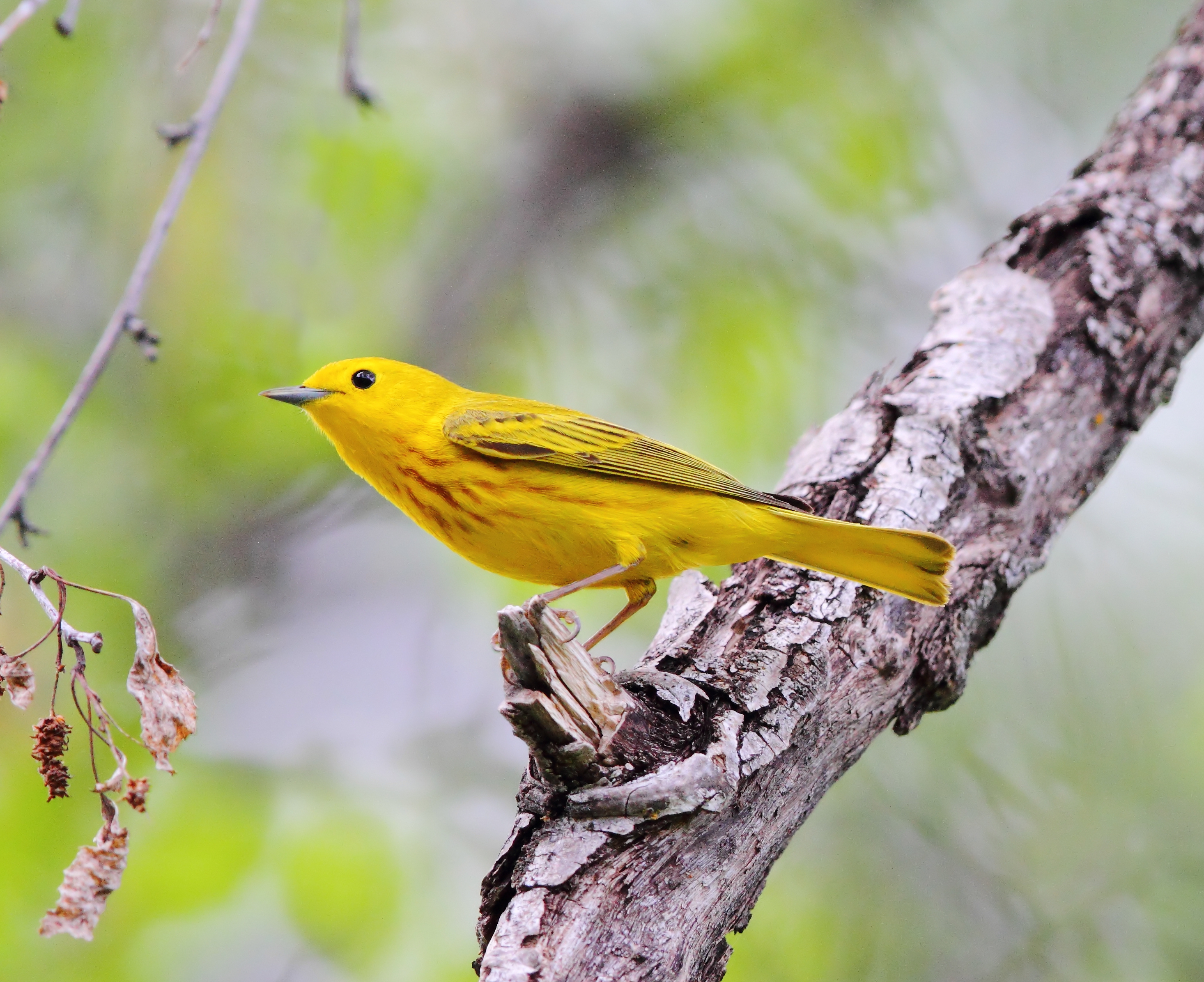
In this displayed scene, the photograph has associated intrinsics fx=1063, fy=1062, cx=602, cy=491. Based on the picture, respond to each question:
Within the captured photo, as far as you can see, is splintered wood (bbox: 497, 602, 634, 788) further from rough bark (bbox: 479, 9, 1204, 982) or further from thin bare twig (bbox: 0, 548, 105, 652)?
thin bare twig (bbox: 0, 548, 105, 652)

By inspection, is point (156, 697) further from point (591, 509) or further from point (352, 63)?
point (352, 63)

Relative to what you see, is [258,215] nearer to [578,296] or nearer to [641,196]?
[578,296]

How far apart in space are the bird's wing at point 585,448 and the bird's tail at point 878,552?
13 cm

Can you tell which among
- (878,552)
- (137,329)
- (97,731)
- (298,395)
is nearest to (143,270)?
(137,329)

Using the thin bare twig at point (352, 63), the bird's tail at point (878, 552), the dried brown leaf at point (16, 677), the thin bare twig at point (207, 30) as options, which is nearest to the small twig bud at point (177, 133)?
the thin bare twig at point (207, 30)

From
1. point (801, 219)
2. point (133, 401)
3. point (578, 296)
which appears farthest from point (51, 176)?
point (801, 219)

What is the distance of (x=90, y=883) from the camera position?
1873mm

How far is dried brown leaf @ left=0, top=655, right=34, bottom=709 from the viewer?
192 cm

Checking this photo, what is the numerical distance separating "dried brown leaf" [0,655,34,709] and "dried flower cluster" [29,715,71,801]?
53mm

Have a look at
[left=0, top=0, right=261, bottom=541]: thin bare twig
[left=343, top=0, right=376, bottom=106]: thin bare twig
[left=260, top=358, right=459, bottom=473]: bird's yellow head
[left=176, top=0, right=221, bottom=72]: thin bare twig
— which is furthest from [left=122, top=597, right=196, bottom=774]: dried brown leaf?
[left=343, top=0, right=376, bottom=106]: thin bare twig

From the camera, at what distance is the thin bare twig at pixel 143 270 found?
6.64ft

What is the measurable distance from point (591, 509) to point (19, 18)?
193 cm

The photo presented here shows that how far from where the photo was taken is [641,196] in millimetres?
5965

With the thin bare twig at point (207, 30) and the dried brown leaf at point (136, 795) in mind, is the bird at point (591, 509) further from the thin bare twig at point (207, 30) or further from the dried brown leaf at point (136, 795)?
the dried brown leaf at point (136, 795)
